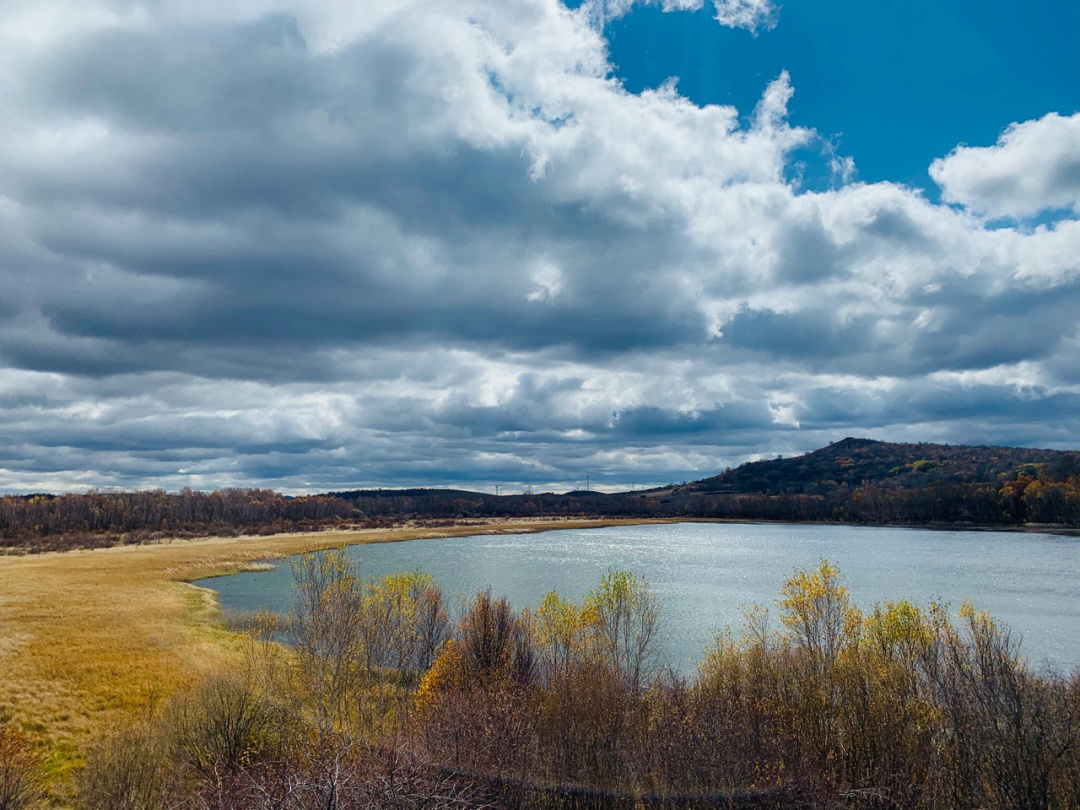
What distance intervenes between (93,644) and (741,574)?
69841 millimetres

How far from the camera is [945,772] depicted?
73.2 feet

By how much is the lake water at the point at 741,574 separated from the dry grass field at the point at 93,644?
28.6 feet

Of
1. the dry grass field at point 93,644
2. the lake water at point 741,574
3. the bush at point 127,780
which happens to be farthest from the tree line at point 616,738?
the lake water at point 741,574

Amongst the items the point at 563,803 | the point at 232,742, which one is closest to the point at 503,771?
the point at 563,803

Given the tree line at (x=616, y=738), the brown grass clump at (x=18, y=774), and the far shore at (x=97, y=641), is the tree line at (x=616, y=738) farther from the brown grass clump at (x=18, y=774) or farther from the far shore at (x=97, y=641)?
the far shore at (x=97, y=641)

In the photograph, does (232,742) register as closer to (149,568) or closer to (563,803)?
(563,803)

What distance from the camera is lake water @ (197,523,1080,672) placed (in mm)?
54062

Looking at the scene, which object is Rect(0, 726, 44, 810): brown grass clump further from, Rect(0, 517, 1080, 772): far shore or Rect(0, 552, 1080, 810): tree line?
Rect(0, 517, 1080, 772): far shore

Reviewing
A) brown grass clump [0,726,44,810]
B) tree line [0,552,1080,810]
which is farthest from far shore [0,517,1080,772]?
tree line [0,552,1080,810]

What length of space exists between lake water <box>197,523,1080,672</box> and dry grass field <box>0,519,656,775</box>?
28.6 feet

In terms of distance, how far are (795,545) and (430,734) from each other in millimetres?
121110

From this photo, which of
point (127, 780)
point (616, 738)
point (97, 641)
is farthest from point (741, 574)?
point (127, 780)

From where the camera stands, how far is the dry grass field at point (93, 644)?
1282 inches

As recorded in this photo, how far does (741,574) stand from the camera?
8588 centimetres
